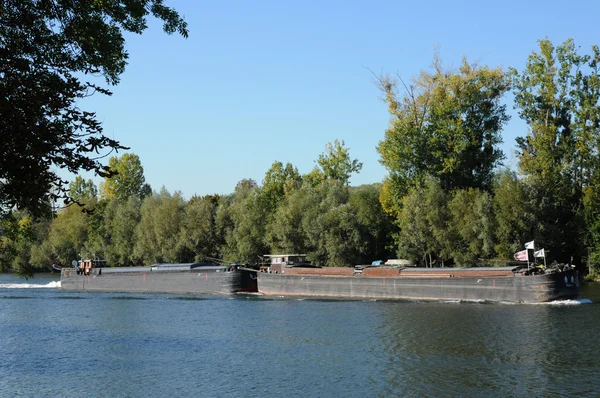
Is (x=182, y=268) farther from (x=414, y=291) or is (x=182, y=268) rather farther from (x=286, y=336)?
(x=286, y=336)

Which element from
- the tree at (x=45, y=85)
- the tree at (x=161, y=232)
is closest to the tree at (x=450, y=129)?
the tree at (x=161, y=232)

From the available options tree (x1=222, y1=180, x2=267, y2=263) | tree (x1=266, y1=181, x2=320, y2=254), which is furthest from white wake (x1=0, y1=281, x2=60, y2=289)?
tree (x1=266, y1=181, x2=320, y2=254)

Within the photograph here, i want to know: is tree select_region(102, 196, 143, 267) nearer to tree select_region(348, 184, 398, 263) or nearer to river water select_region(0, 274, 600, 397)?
tree select_region(348, 184, 398, 263)

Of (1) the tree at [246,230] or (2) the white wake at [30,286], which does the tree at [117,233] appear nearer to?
(2) the white wake at [30,286]

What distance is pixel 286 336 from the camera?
46.1 meters

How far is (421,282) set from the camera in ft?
226

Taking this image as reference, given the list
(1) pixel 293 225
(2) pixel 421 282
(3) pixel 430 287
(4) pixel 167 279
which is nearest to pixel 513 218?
(2) pixel 421 282

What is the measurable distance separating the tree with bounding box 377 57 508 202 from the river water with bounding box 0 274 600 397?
2804 cm

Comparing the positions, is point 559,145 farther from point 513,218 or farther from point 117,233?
point 117,233

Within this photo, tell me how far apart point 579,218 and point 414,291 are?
2619cm

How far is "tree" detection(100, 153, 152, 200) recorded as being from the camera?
156m

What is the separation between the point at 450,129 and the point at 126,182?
93.3 meters

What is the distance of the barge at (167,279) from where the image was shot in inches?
3300

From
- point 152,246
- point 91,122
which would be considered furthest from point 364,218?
point 91,122
